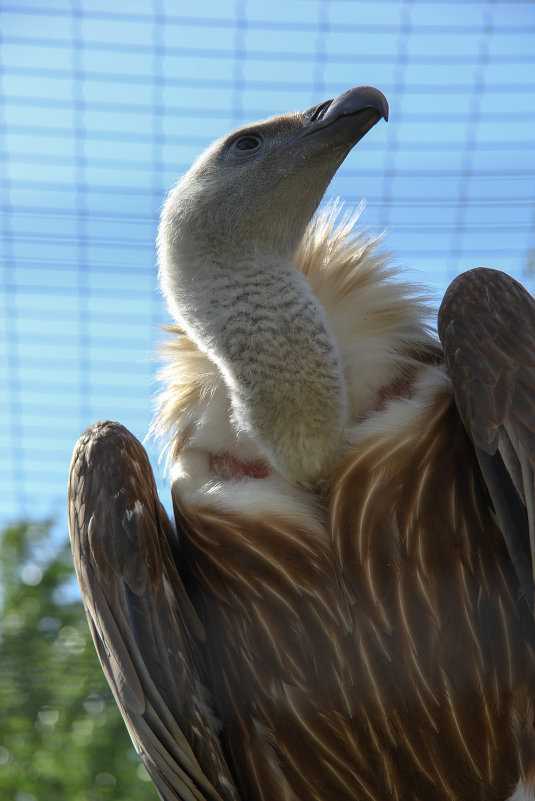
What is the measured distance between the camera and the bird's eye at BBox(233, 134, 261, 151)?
10.1 feet

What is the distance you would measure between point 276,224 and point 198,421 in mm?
593

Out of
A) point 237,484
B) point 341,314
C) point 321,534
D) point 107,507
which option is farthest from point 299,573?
point 341,314

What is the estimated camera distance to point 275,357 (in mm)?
2602

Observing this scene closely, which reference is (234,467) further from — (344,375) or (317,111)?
(317,111)

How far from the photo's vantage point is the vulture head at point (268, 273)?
258 cm

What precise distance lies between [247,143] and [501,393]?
1.17 meters

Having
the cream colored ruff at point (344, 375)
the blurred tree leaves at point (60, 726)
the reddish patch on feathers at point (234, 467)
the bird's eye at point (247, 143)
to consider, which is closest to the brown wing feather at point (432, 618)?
the cream colored ruff at point (344, 375)

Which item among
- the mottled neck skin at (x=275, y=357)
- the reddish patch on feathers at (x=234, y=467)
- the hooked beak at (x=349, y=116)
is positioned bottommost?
the reddish patch on feathers at (x=234, y=467)

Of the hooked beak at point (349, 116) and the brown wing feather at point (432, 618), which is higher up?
the hooked beak at point (349, 116)

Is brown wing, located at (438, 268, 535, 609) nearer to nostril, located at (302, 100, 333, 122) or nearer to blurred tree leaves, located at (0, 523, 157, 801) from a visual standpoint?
nostril, located at (302, 100, 333, 122)

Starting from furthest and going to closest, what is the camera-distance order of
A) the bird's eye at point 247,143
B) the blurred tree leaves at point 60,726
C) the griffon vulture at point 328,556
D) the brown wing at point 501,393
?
the blurred tree leaves at point 60,726 → the bird's eye at point 247,143 → the griffon vulture at point 328,556 → the brown wing at point 501,393

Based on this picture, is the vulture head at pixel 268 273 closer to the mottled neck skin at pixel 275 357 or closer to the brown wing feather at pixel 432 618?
the mottled neck skin at pixel 275 357

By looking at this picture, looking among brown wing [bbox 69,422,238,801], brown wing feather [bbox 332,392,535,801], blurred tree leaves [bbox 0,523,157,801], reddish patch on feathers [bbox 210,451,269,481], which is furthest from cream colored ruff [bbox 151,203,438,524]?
blurred tree leaves [bbox 0,523,157,801]

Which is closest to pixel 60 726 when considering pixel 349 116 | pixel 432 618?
pixel 432 618
